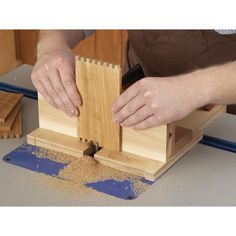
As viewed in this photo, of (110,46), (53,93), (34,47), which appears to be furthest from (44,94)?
(34,47)

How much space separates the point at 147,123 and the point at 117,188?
0.12m

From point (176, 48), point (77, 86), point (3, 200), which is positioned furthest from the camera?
point (176, 48)

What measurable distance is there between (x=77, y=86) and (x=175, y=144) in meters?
0.22

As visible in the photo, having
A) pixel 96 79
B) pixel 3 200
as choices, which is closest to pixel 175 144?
pixel 96 79

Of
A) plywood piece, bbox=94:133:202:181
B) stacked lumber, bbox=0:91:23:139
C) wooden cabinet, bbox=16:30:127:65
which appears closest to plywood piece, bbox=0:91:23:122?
stacked lumber, bbox=0:91:23:139

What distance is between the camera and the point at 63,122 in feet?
3.30

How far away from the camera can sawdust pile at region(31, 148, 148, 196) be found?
86 centimetres

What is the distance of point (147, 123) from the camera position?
0.88 meters

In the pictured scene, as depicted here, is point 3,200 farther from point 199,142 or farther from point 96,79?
point 199,142

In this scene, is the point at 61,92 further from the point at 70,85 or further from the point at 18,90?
the point at 18,90

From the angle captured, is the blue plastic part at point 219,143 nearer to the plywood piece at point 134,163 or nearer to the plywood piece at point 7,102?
the plywood piece at point 134,163

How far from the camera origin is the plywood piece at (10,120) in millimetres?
1058

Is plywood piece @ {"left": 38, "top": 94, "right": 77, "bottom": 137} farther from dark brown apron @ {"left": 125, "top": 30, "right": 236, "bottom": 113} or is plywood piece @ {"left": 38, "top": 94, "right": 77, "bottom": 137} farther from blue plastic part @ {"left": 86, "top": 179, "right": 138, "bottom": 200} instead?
dark brown apron @ {"left": 125, "top": 30, "right": 236, "bottom": 113}
